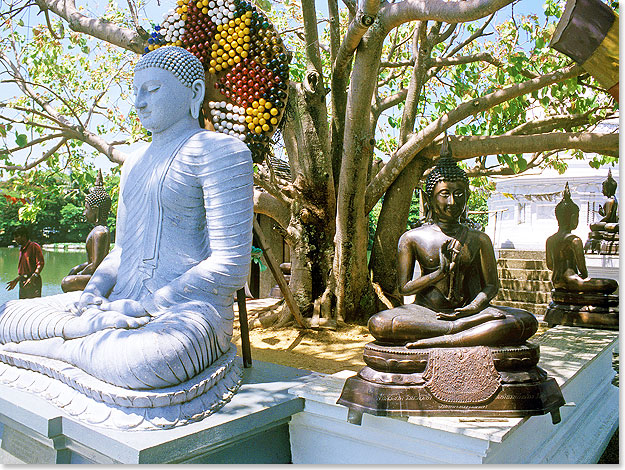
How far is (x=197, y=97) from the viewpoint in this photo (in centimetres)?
335

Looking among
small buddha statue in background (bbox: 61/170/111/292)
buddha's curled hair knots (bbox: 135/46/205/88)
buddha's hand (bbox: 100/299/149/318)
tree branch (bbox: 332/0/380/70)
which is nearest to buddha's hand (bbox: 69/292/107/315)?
buddha's hand (bbox: 100/299/149/318)

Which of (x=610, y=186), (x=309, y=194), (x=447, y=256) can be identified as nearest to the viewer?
(x=447, y=256)

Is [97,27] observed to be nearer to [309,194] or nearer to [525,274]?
[309,194]

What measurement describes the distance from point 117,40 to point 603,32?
5013 millimetres

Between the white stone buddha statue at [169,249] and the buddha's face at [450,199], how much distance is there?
3.45ft

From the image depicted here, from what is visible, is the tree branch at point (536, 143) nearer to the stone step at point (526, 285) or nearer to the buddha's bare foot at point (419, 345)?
the stone step at point (526, 285)

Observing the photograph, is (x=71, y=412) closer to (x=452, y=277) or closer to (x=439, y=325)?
(x=439, y=325)

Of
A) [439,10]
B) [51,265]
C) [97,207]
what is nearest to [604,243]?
[439,10]

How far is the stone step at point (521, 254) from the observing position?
8898 millimetres

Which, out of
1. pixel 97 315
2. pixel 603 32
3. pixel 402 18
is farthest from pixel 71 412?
pixel 402 18

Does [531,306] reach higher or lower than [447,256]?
lower

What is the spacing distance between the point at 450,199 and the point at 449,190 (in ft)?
0.17

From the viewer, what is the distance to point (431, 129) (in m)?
6.32

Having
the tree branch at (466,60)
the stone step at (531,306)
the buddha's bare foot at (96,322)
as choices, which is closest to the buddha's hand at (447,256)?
the buddha's bare foot at (96,322)
